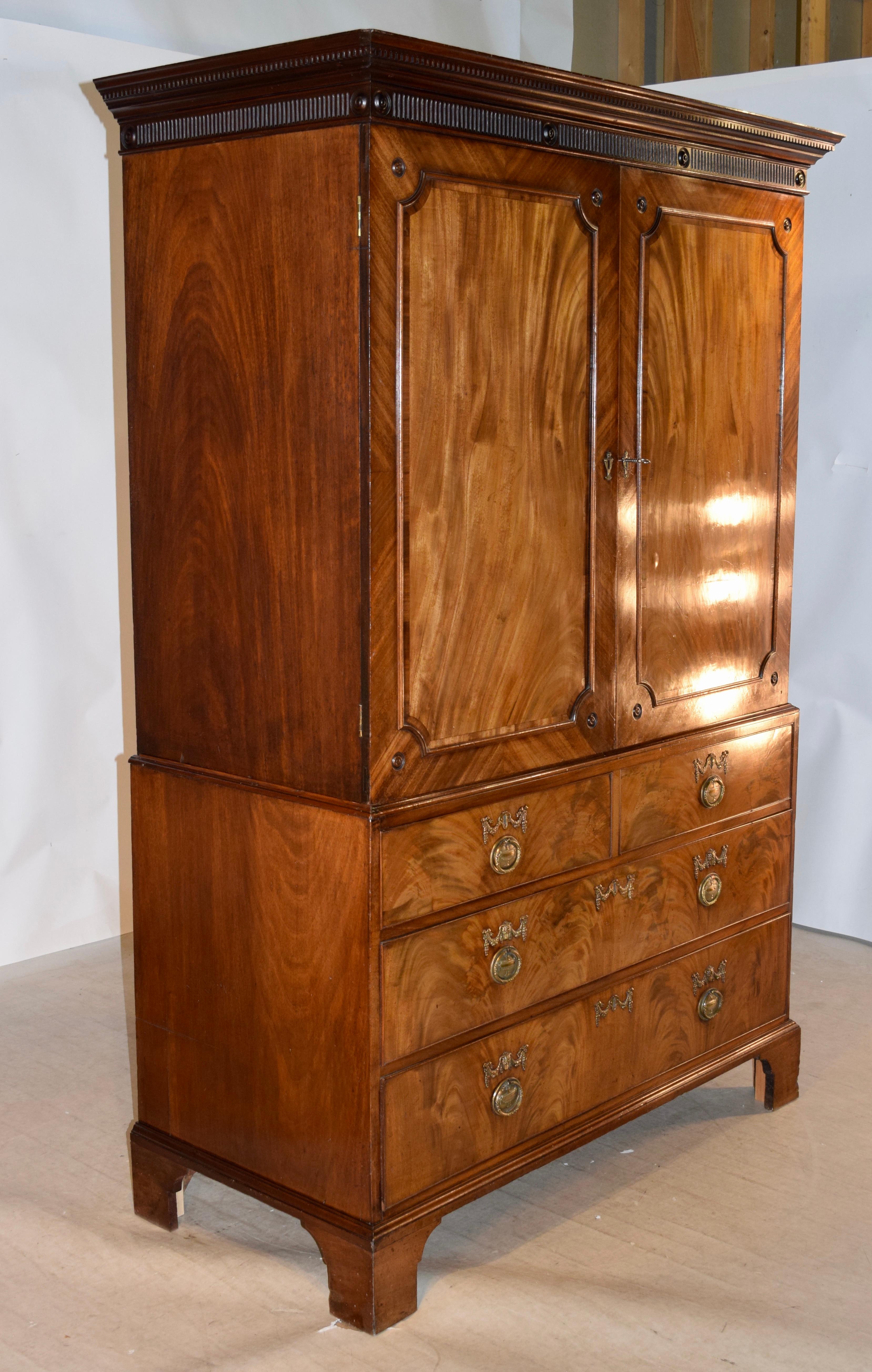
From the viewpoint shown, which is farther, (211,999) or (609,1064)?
(609,1064)

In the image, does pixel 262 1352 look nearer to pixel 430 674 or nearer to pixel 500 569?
pixel 430 674

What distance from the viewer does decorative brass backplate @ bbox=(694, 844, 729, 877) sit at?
2.67 meters

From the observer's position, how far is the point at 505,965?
89.7 inches

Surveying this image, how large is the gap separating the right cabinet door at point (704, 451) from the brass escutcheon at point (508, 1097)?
579 millimetres

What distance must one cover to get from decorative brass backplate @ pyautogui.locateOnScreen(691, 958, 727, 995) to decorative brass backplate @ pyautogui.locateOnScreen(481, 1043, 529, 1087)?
479 millimetres

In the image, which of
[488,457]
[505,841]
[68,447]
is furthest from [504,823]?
[68,447]

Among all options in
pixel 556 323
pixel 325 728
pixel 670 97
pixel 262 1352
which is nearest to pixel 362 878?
pixel 325 728

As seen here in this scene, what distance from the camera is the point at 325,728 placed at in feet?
6.85

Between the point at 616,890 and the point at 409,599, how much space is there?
0.71 m

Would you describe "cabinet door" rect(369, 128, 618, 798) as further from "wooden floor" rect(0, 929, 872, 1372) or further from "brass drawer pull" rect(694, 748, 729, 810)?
"wooden floor" rect(0, 929, 872, 1372)

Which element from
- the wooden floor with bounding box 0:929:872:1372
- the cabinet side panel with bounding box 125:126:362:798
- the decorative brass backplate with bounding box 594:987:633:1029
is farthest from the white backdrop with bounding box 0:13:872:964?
the decorative brass backplate with bounding box 594:987:633:1029

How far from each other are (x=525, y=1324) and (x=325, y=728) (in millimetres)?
924

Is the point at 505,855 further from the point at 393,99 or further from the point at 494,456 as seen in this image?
the point at 393,99

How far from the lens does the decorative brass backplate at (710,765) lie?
104 inches
